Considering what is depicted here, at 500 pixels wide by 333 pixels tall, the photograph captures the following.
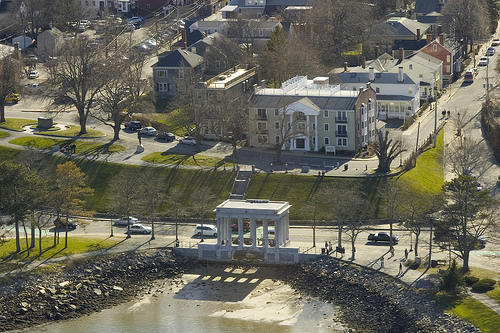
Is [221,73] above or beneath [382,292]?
above

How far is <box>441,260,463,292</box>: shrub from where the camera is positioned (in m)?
120

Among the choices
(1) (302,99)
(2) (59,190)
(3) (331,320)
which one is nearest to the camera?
(3) (331,320)

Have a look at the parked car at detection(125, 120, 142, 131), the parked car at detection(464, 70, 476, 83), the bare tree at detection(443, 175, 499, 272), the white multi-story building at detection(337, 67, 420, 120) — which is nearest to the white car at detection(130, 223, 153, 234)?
the parked car at detection(125, 120, 142, 131)

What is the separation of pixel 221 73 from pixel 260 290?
65501 mm

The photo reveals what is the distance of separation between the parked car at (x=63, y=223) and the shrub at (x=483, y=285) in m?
45.0

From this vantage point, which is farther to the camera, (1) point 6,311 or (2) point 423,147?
(2) point 423,147

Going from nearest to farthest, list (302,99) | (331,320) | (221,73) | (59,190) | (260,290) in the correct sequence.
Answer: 1. (331,320)
2. (260,290)
3. (59,190)
4. (302,99)
5. (221,73)

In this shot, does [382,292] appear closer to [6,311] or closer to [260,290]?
[260,290]

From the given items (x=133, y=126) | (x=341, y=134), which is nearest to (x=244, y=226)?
(x=341, y=134)

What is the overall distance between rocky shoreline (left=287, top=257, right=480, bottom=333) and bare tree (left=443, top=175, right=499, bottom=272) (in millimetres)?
6773

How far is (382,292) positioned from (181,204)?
1300 inches

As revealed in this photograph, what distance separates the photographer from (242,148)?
164625 mm

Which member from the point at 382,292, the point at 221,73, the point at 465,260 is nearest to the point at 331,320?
the point at 382,292

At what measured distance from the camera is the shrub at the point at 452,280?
120188 mm
